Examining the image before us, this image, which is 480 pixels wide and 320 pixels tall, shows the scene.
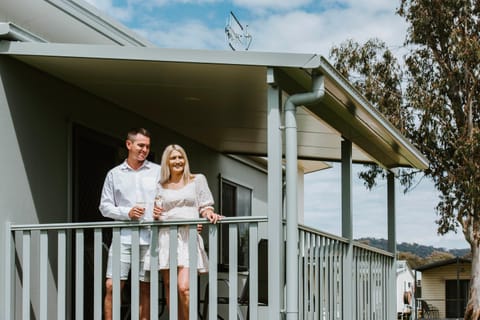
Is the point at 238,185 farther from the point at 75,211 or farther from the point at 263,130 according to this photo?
the point at 75,211

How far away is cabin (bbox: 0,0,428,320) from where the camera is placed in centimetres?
566

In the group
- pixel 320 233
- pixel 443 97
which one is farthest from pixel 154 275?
pixel 443 97

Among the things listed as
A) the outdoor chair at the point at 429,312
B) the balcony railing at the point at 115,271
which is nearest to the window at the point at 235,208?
the balcony railing at the point at 115,271

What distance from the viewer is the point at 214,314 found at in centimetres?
563

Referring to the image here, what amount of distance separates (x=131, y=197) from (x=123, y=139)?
6.42 feet

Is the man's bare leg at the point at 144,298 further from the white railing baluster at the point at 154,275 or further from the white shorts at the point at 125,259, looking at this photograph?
the white railing baluster at the point at 154,275

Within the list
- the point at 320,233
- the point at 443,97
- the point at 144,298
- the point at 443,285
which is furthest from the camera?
the point at 443,285

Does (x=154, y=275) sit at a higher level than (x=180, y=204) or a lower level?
lower

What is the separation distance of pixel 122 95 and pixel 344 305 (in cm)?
261

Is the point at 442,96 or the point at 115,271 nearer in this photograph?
the point at 115,271

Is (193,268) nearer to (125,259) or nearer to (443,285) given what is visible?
(125,259)

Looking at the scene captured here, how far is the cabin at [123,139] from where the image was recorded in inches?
223

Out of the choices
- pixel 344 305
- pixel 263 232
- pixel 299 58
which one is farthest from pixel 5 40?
pixel 263 232

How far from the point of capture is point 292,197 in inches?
227
